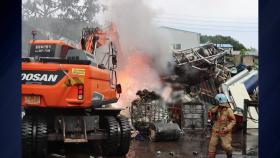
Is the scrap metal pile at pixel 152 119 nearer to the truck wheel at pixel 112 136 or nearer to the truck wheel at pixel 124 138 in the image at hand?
the truck wheel at pixel 124 138

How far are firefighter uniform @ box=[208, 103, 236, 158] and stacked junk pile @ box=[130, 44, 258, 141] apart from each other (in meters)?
4.68

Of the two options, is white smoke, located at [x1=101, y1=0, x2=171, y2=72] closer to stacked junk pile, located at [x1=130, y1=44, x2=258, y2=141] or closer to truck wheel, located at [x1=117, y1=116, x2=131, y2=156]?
stacked junk pile, located at [x1=130, y1=44, x2=258, y2=141]

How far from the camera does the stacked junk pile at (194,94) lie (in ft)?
49.4

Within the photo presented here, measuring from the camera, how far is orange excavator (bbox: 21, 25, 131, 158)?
350 inches

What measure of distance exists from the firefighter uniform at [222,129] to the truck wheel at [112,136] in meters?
2.39

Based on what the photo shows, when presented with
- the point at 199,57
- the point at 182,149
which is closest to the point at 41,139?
the point at 182,149

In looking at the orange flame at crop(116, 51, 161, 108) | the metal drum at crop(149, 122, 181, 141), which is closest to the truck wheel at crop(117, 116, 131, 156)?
the metal drum at crop(149, 122, 181, 141)

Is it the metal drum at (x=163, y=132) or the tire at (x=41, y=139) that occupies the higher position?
the tire at (x=41, y=139)

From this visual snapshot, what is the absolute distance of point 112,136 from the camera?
10078mm

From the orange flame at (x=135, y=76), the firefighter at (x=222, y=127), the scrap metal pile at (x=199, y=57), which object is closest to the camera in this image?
the firefighter at (x=222, y=127)

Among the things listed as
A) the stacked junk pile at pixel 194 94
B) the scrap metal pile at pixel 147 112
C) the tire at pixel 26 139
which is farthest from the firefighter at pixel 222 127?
the scrap metal pile at pixel 147 112

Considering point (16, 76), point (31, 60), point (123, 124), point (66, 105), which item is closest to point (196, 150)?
point (123, 124)

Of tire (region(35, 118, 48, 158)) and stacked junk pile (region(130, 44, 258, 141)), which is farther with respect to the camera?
stacked junk pile (region(130, 44, 258, 141))

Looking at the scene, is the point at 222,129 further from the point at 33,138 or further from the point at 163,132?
the point at 163,132
